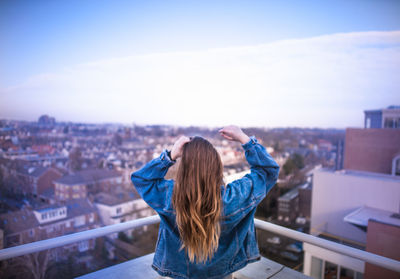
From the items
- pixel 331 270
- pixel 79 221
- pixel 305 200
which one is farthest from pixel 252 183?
pixel 305 200

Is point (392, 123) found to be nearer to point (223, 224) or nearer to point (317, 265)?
point (317, 265)

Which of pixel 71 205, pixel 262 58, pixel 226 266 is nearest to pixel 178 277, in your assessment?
pixel 226 266

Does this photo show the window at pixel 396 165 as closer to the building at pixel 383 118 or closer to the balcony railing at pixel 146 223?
the building at pixel 383 118

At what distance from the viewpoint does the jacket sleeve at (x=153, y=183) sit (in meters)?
0.85

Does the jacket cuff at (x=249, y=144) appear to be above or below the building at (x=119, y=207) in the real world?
above

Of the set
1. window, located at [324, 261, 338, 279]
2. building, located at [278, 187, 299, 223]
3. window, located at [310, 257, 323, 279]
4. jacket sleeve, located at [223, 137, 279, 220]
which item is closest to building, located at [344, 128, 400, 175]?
building, located at [278, 187, 299, 223]

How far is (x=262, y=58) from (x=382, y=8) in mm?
4293

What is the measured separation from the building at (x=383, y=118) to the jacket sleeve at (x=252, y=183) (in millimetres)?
8248

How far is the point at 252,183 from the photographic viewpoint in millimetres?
836

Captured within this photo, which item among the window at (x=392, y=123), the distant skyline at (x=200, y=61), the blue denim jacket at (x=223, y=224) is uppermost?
the distant skyline at (x=200, y=61)

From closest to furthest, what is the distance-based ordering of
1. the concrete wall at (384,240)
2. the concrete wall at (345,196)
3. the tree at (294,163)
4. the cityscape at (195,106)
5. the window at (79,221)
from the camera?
1. the concrete wall at (384,240)
2. the cityscape at (195,106)
3. the window at (79,221)
4. the concrete wall at (345,196)
5. the tree at (294,163)

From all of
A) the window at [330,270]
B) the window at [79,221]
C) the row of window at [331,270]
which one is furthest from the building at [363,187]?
the window at [79,221]

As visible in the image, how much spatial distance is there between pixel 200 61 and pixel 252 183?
Result: 9.41m

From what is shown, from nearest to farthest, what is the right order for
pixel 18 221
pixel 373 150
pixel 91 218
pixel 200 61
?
pixel 18 221, pixel 91 218, pixel 373 150, pixel 200 61
